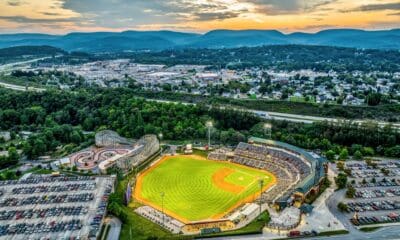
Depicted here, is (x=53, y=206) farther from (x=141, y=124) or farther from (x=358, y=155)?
(x=358, y=155)

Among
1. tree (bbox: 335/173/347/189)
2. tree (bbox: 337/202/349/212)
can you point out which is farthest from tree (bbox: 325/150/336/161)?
tree (bbox: 337/202/349/212)

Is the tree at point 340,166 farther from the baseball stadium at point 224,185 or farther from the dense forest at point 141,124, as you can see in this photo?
the dense forest at point 141,124

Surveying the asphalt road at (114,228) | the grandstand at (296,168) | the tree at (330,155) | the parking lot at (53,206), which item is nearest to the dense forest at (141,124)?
the tree at (330,155)

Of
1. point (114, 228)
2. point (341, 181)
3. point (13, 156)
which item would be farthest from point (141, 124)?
point (341, 181)

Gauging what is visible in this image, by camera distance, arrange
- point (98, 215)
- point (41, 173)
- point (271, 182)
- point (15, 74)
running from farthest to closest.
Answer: point (15, 74) < point (41, 173) < point (271, 182) < point (98, 215)

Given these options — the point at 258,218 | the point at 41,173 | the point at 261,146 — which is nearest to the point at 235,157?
the point at 261,146

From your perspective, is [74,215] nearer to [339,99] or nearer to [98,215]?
[98,215]

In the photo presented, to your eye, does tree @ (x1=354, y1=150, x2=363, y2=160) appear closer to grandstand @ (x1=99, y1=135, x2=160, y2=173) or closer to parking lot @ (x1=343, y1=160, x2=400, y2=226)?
parking lot @ (x1=343, y1=160, x2=400, y2=226)
